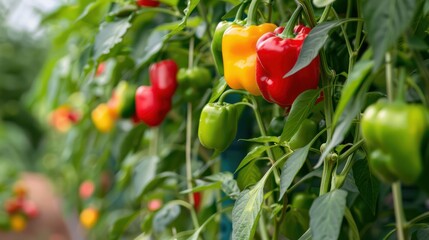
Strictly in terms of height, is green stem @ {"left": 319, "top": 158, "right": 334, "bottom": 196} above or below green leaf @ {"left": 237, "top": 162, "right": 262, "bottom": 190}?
above

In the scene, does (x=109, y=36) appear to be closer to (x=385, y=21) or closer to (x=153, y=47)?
(x=153, y=47)

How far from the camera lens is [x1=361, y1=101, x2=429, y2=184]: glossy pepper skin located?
50cm

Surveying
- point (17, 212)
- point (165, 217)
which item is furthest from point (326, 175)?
point (17, 212)

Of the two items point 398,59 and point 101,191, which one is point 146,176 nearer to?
point 398,59

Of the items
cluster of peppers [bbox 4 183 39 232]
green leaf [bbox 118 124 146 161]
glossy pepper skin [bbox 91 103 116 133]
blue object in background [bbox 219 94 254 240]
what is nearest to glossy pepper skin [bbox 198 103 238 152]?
blue object in background [bbox 219 94 254 240]

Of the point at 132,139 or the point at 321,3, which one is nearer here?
the point at 321,3

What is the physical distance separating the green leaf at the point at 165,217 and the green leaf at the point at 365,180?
0.34 m

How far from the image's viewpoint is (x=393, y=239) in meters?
0.88

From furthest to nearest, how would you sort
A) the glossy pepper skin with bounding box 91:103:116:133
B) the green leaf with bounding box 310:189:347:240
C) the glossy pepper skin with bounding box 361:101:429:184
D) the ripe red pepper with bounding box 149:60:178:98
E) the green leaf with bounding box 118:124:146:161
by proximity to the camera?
1. the glossy pepper skin with bounding box 91:103:116:133
2. the green leaf with bounding box 118:124:146:161
3. the ripe red pepper with bounding box 149:60:178:98
4. the green leaf with bounding box 310:189:347:240
5. the glossy pepper skin with bounding box 361:101:429:184

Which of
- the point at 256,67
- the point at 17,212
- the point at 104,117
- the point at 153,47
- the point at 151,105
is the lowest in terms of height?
the point at 17,212

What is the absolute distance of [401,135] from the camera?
50cm

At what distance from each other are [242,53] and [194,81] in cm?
31

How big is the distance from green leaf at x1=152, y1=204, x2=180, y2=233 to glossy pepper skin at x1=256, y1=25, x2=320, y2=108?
36 cm

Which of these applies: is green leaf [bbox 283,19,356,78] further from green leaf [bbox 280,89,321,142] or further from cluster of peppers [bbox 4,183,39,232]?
cluster of peppers [bbox 4,183,39,232]
